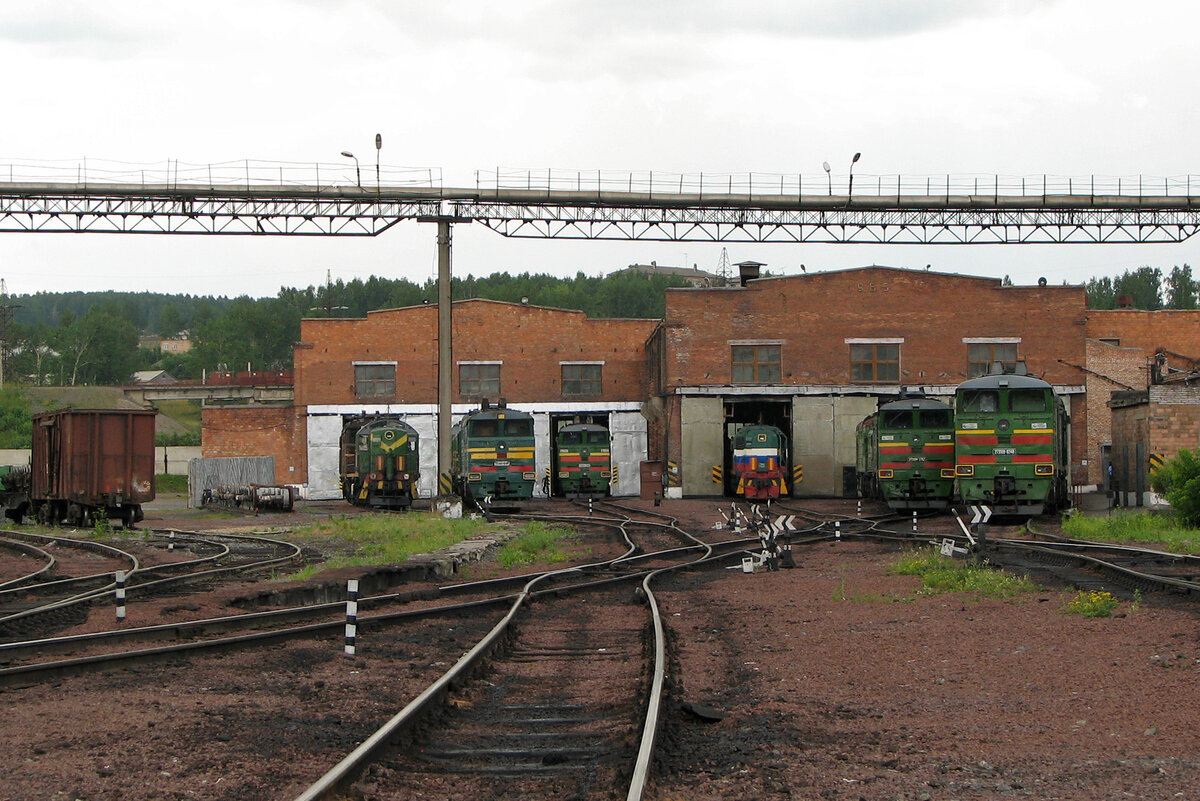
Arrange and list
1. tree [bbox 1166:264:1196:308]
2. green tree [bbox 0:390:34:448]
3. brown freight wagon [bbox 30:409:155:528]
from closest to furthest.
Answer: brown freight wagon [bbox 30:409:155:528], green tree [bbox 0:390:34:448], tree [bbox 1166:264:1196:308]

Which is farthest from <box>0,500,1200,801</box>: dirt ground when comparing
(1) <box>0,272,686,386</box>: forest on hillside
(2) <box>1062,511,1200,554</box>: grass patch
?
(1) <box>0,272,686,386</box>: forest on hillside

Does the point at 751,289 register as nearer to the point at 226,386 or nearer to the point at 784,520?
the point at 784,520

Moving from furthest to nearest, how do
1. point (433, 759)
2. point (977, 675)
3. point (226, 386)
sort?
point (226, 386), point (977, 675), point (433, 759)

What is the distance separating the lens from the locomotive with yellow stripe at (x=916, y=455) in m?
34.0

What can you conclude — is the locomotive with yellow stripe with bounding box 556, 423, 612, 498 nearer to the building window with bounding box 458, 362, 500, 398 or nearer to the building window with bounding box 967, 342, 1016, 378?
the building window with bounding box 458, 362, 500, 398

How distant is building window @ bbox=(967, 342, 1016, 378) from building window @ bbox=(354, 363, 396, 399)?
2562cm

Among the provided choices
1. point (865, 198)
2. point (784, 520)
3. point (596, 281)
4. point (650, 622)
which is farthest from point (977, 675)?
point (596, 281)

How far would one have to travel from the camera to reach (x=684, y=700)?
29.2 ft

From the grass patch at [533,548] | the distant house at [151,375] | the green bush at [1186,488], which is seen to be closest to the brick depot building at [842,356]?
the grass patch at [533,548]

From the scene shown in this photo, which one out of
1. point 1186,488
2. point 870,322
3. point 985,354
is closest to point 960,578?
point 1186,488

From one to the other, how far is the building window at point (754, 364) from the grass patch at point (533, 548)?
74.0 feet

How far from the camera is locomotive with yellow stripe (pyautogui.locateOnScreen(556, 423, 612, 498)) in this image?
4725 cm

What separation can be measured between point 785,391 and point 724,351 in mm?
3027

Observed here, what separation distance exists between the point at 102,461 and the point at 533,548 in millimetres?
14674
